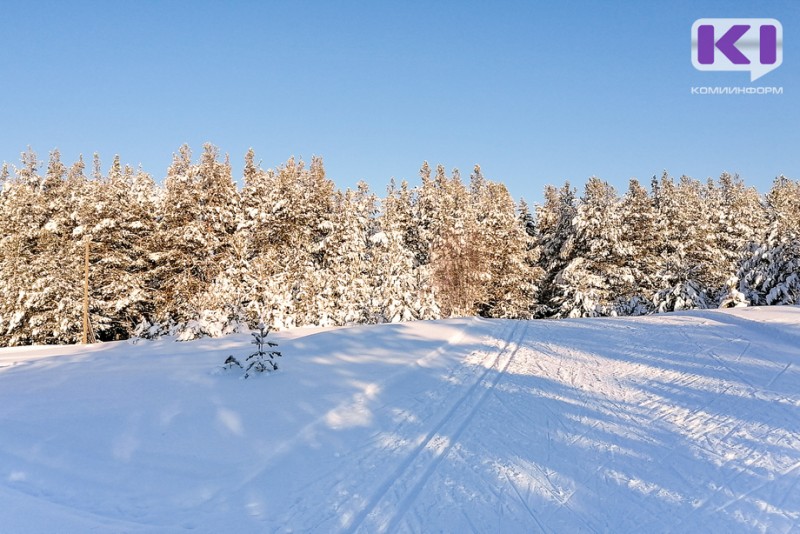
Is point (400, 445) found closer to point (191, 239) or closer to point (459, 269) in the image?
point (459, 269)

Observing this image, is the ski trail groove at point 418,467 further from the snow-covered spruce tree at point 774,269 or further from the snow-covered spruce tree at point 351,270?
the snow-covered spruce tree at point 774,269

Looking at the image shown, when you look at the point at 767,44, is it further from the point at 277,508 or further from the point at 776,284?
the point at 277,508

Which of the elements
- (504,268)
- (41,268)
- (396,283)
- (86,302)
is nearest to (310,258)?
(396,283)

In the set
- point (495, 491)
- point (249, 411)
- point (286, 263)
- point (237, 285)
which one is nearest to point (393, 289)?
point (286, 263)

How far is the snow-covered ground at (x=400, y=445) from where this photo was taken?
13.6 ft

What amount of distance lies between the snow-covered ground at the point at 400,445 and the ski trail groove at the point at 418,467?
0.03 m

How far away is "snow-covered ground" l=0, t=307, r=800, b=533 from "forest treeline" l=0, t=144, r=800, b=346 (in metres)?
15.2

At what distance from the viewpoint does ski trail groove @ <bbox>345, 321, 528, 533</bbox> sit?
13.4 ft

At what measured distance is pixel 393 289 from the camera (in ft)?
85.6

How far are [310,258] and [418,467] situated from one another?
24.5 meters

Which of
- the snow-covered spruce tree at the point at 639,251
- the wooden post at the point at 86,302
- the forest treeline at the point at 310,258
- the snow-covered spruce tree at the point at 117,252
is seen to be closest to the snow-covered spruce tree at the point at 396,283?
the forest treeline at the point at 310,258

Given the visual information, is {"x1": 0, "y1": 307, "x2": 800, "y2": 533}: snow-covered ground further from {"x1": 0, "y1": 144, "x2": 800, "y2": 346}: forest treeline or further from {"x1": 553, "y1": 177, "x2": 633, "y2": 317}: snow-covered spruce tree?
{"x1": 553, "y1": 177, "x2": 633, "y2": 317}: snow-covered spruce tree

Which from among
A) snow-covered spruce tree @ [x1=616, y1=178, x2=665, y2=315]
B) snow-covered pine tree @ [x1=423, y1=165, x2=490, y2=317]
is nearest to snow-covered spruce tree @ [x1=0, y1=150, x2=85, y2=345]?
snow-covered pine tree @ [x1=423, y1=165, x2=490, y2=317]

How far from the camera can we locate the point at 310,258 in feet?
94.3
